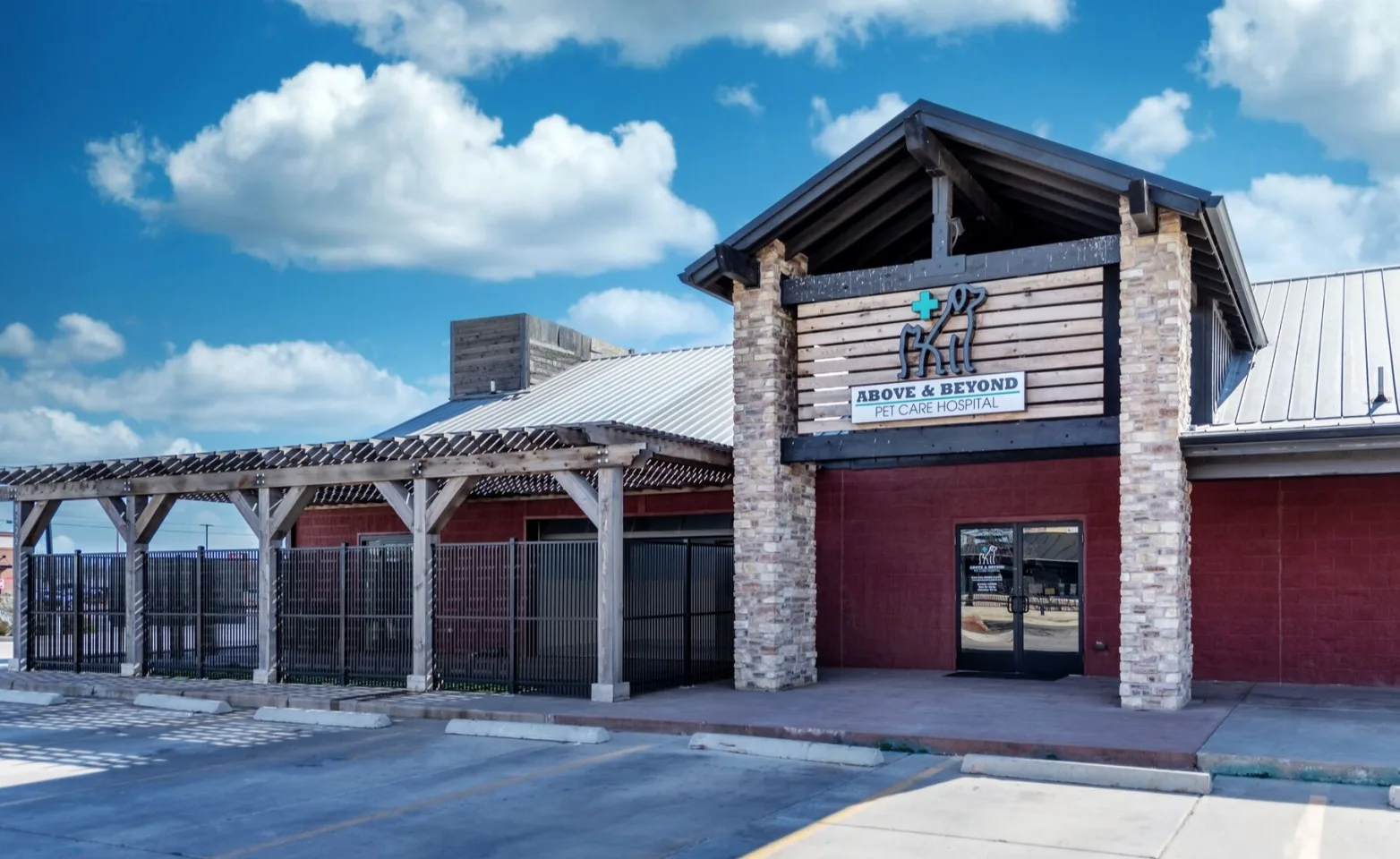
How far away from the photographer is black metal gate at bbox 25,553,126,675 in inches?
734

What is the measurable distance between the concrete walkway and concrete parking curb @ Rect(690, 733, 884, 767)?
543 millimetres

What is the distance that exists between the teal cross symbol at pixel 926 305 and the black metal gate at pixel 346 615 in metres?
7.28

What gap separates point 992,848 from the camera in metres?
7.42

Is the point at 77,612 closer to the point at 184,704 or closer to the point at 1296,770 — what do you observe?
the point at 184,704

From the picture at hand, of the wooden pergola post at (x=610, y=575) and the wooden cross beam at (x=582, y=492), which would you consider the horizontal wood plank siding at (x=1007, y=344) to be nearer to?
the wooden pergola post at (x=610, y=575)

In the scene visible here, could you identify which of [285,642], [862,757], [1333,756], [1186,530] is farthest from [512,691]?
[1333,756]

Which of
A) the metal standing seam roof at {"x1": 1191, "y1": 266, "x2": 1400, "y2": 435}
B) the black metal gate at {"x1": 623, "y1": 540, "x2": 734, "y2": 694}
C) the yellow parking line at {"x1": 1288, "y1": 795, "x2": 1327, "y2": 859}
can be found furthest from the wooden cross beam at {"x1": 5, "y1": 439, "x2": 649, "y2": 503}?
the yellow parking line at {"x1": 1288, "y1": 795, "x2": 1327, "y2": 859}

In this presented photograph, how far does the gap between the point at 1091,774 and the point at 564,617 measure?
23.0 ft

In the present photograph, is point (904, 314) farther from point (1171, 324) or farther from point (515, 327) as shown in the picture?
point (515, 327)

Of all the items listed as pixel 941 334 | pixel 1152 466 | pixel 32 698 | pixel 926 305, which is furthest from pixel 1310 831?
pixel 32 698

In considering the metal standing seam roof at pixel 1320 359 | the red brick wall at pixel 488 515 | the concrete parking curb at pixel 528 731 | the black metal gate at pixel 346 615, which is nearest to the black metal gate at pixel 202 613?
the black metal gate at pixel 346 615

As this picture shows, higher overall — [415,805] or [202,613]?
[202,613]

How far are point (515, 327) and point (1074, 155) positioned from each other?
14128 mm

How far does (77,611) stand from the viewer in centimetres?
1870
